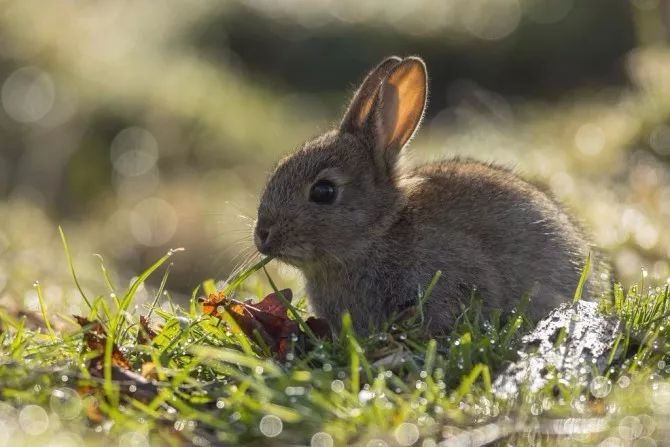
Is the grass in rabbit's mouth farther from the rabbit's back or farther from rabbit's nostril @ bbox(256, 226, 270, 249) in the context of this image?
rabbit's nostril @ bbox(256, 226, 270, 249)

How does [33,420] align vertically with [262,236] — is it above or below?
below

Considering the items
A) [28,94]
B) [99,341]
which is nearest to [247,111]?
[28,94]

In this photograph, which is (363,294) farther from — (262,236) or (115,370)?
(115,370)

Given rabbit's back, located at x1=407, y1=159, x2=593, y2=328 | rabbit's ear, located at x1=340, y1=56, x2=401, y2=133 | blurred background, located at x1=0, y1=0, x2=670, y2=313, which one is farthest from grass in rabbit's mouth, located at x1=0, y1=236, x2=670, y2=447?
rabbit's ear, located at x1=340, y1=56, x2=401, y2=133

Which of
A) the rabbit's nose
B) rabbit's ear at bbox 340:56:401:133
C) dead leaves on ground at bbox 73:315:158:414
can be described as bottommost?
dead leaves on ground at bbox 73:315:158:414

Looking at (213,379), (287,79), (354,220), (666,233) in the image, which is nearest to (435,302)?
(354,220)

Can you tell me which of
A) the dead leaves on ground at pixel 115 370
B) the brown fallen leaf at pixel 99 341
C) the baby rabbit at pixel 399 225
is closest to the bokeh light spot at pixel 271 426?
the dead leaves on ground at pixel 115 370

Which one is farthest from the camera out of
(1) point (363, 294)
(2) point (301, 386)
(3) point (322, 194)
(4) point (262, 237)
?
(3) point (322, 194)
